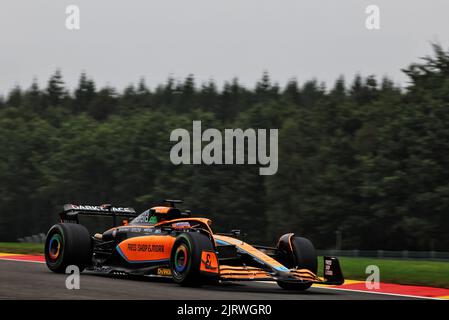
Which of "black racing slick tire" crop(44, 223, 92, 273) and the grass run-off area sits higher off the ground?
"black racing slick tire" crop(44, 223, 92, 273)

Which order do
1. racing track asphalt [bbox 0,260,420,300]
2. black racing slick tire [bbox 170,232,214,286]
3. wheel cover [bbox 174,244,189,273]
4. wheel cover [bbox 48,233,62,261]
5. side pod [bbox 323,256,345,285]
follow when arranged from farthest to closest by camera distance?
wheel cover [bbox 48,233,62,261], side pod [bbox 323,256,345,285], wheel cover [bbox 174,244,189,273], black racing slick tire [bbox 170,232,214,286], racing track asphalt [bbox 0,260,420,300]

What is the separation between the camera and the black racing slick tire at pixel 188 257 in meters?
13.3

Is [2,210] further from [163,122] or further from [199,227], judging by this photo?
[199,227]

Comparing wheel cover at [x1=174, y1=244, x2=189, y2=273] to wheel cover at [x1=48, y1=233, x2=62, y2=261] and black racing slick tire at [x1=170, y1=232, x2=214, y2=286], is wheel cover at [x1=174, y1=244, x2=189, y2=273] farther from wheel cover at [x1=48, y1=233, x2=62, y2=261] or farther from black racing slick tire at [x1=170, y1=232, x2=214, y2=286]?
wheel cover at [x1=48, y1=233, x2=62, y2=261]

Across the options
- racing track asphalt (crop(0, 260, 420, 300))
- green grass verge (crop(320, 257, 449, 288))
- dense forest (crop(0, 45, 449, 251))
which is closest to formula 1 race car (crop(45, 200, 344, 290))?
racing track asphalt (crop(0, 260, 420, 300))

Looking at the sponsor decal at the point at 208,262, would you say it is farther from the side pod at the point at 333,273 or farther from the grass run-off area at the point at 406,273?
the grass run-off area at the point at 406,273

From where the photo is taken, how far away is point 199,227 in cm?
1452

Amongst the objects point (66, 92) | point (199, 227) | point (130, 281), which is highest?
point (66, 92)

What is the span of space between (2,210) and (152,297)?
88.5 metres

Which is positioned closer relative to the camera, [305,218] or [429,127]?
[429,127]

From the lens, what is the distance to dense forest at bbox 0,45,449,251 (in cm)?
5609

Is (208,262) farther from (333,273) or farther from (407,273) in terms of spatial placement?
(407,273)

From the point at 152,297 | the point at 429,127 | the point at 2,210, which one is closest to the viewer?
the point at 152,297

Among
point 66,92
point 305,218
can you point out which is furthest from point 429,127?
point 66,92
